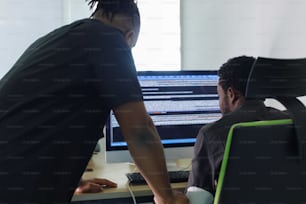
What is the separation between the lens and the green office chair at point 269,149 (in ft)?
2.89

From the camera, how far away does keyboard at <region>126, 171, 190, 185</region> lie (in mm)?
1442

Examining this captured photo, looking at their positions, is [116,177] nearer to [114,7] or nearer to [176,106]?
[176,106]

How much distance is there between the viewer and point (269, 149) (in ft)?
2.94

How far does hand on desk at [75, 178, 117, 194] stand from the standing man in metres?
0.30

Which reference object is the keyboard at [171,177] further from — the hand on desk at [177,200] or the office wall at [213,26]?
the office wall at [213,26]

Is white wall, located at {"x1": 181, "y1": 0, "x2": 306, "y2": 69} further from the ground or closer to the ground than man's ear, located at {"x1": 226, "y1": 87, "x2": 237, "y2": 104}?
further from the ground

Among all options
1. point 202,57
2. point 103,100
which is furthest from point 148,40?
point 103,100

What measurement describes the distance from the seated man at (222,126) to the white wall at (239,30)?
304mm

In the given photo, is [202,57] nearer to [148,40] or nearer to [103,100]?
[148,40]

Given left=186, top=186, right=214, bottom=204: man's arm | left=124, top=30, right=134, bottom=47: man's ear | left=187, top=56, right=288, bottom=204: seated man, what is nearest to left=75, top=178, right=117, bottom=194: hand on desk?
left=187, top=56, right=288, bottom=204: seated man

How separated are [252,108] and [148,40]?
1.78 meters

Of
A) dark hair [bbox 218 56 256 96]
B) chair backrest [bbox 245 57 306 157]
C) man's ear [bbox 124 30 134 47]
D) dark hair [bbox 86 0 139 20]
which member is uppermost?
dark hair [bbox 86 0 139 20]

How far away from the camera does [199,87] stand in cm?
173

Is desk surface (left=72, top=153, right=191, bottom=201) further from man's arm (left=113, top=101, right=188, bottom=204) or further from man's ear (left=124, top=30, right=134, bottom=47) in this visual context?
man's ear (left=124, top=30, right=134, bottom=47)
